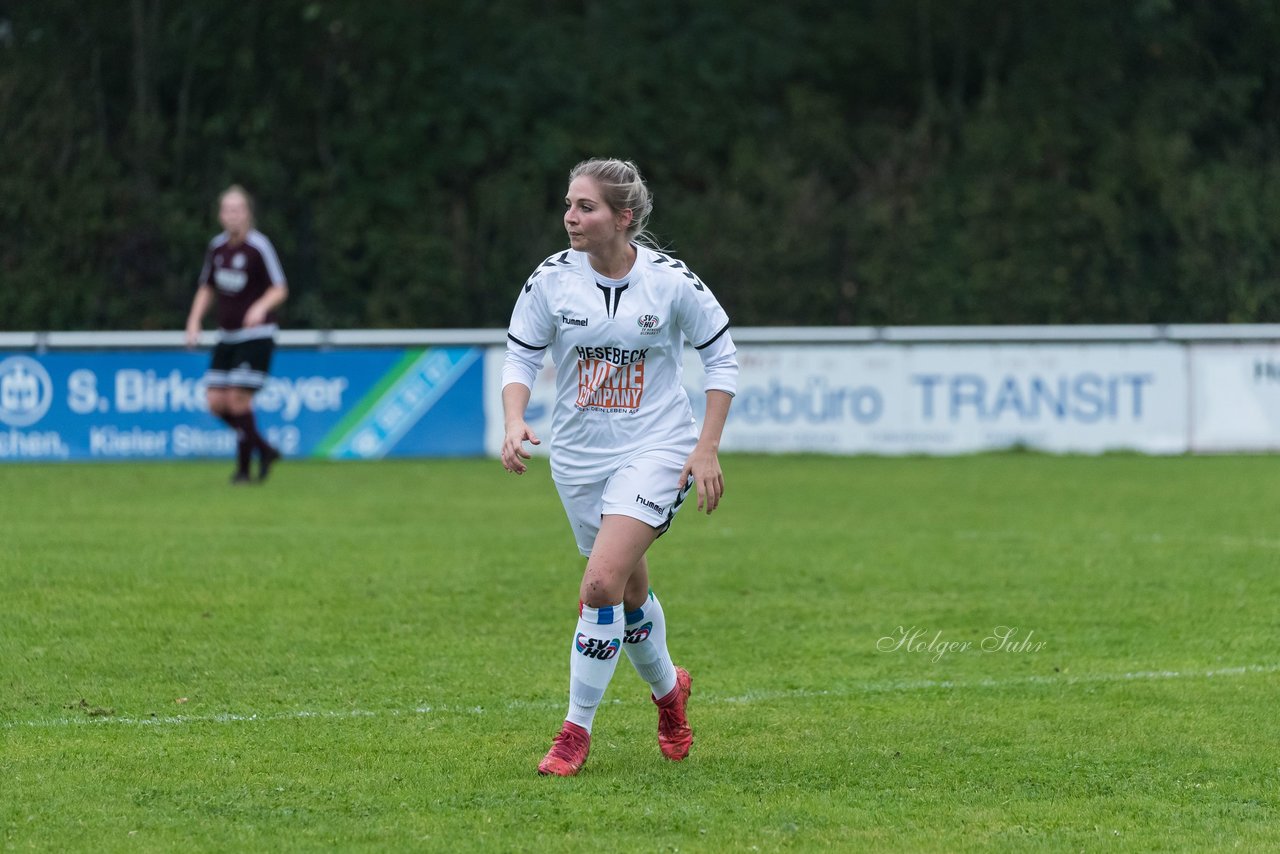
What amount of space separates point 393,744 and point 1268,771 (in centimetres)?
282

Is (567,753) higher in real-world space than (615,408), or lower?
lower

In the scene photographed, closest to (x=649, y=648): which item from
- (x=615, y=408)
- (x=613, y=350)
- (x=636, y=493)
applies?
A: (x=636, y=493)

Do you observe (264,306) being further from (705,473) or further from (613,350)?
(705,473)

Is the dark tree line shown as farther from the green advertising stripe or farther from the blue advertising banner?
the green advertising stripe

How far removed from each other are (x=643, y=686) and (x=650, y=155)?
2347 cm

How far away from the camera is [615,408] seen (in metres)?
5.92

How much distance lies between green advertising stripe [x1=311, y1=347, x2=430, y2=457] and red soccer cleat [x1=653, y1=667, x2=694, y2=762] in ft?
42.9

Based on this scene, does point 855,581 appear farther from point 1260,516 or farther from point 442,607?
point 1260,516

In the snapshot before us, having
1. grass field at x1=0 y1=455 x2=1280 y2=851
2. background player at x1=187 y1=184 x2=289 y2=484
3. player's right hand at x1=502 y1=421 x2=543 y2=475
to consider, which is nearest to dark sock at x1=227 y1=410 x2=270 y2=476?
background player at x1=187 y1=184 x2=289 y2=484

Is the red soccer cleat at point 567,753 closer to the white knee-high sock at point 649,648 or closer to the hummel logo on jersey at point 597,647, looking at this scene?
the hummel logo on jersey at point 597,647

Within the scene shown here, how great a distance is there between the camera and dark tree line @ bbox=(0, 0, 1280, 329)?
2702 centimetres

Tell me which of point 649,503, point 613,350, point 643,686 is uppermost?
point 613,350

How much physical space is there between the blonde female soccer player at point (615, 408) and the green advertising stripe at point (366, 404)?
13.0 meters

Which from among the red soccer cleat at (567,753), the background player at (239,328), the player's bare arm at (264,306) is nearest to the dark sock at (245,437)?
the background player at (239,328)
